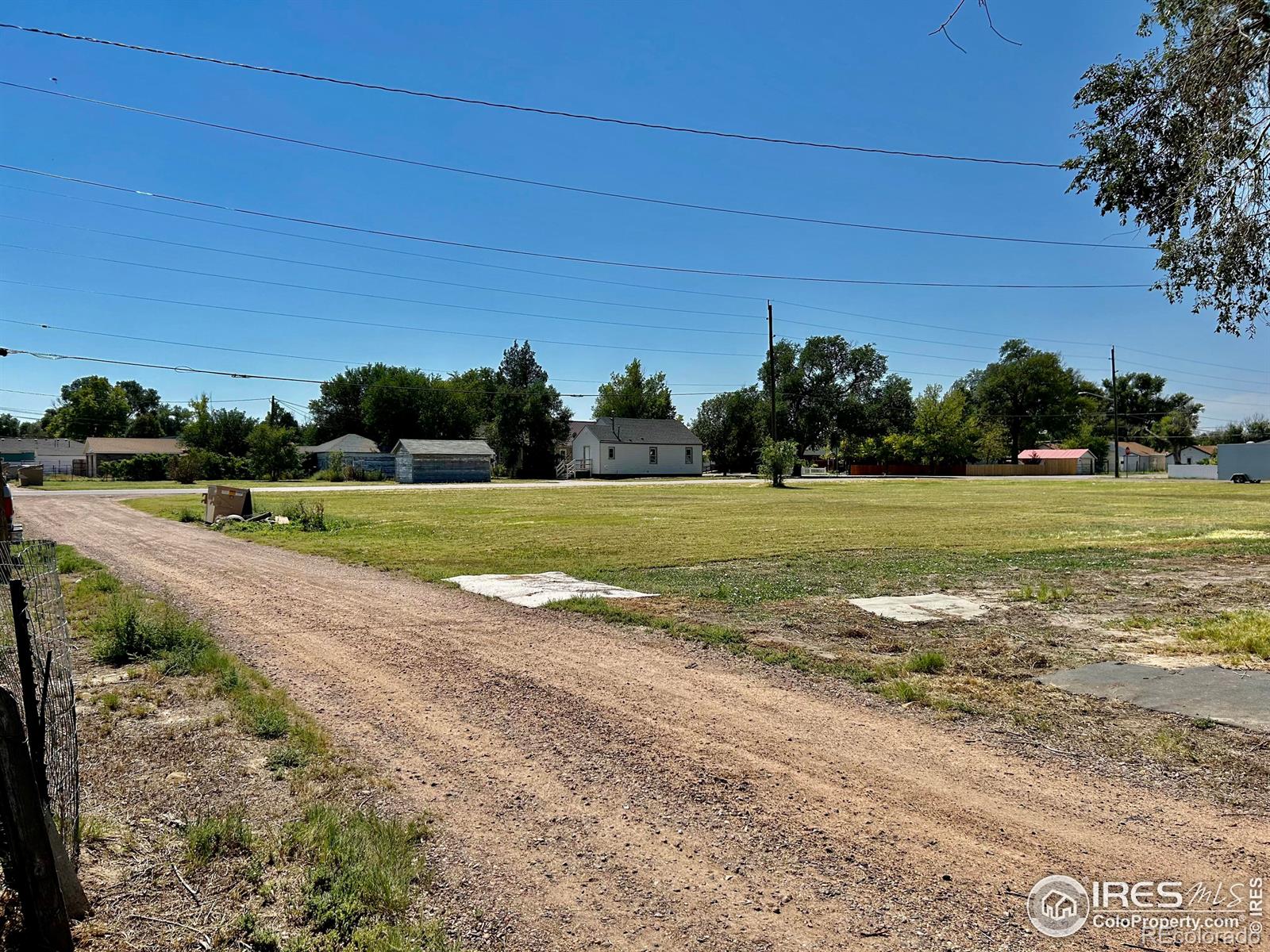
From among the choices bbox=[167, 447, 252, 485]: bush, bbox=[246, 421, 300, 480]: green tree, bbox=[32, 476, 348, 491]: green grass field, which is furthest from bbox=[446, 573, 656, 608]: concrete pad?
bbox=[246, 421, 300, 480]: green tree

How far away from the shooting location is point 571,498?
36781mm

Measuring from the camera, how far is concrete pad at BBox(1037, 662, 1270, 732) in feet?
17.3

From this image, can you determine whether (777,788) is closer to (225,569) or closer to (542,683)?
(542,683)

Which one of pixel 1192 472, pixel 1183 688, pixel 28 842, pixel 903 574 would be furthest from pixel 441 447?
pixel 1192 472

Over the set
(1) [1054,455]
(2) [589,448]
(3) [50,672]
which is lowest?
(3) [50,672]

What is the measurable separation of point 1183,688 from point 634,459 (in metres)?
70.4

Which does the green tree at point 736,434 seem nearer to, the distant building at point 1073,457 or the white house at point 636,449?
the white house at point 636,449

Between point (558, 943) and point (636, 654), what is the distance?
4.26 metres

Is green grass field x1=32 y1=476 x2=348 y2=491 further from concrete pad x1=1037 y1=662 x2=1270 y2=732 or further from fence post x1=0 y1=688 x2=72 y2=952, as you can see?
fence post x1=0 y1=688 x2=72 y2=952

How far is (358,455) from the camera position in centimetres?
6800

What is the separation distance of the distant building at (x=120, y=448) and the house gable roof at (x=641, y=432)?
1615 inches

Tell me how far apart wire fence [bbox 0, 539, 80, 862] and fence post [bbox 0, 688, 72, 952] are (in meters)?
0.42

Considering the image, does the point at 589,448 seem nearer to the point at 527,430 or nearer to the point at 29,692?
the point at 527,430

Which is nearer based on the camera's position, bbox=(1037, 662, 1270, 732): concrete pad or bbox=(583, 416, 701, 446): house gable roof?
bbox=(1037, 662, 1270, 732): concrete pad
